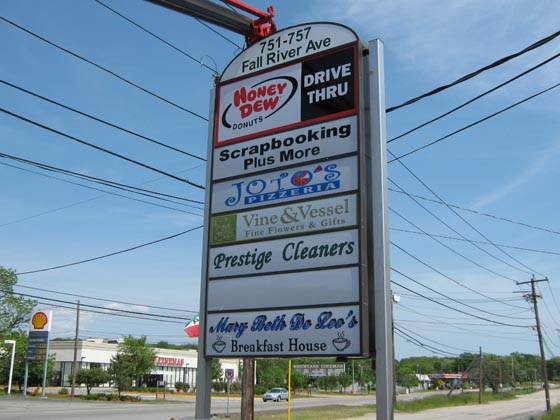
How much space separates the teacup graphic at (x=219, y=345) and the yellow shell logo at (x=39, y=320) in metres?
50.5

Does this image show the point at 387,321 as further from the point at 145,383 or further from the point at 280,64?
the point at 145,383

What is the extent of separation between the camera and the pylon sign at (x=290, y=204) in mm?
6656

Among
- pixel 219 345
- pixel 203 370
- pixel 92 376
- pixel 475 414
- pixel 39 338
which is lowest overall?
pixel 475 414

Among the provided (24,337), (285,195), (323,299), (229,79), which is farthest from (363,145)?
(24,337)

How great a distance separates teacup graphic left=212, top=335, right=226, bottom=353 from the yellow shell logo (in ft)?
166

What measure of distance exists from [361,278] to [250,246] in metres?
1.71

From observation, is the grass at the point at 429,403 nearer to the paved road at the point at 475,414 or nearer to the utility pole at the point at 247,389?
the paved road at the point at 475,414

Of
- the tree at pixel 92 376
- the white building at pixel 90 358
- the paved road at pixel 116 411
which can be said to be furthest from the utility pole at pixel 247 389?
the white building at pixel 90 358

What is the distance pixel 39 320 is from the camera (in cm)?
5344

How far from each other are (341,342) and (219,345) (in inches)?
71.8

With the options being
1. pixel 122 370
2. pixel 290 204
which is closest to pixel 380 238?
pixel 290 204

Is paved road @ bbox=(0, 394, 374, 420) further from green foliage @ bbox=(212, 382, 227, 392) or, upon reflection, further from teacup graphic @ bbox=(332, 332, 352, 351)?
green foliage @ bbox=(212, 382, 227, 392)

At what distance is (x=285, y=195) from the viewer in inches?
292

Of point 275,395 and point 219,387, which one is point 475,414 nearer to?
point 275,395
